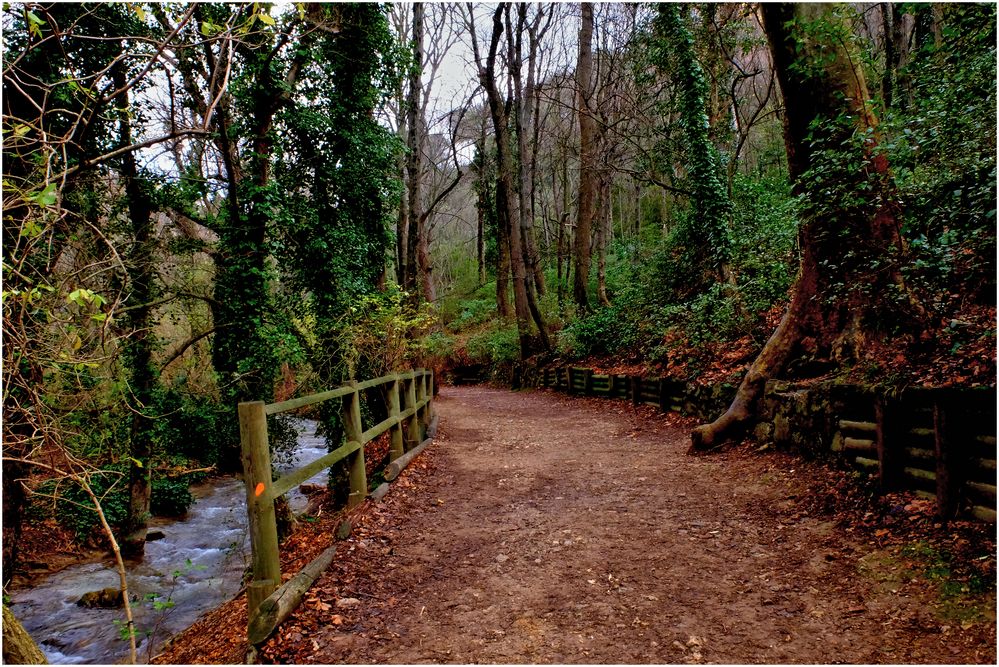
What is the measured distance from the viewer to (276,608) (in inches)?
140

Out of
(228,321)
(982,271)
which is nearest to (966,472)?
(982,271)

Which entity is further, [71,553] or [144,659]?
[71,553]

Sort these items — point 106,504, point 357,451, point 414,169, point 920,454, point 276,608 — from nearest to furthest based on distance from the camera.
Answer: point 276,608 → point 920,454 → point 357,451 → point 106,504 → point 414,169

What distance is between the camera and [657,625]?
135 inches

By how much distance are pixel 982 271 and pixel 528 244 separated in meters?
15.8

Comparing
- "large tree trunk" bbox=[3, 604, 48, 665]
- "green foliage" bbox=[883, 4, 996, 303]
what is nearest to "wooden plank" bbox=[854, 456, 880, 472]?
"green foliage" bbox=[883, 4, 996, 303]

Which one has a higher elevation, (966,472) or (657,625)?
(966,472)

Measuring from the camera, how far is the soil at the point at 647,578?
3.20 m

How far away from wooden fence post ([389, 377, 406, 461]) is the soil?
2.85 feet

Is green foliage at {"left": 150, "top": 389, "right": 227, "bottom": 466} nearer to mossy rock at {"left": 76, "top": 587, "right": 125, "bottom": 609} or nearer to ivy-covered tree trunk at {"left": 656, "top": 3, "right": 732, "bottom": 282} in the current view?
A: mossy rock at {"left": 76, "top": 587, "right": 125, "bottom": 609}

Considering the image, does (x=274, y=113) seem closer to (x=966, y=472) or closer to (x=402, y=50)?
(x=402, y=50)

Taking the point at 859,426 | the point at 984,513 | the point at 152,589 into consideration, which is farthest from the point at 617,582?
the point at 152,589

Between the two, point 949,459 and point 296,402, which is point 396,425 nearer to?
point 296,402

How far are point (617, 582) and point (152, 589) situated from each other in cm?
796
